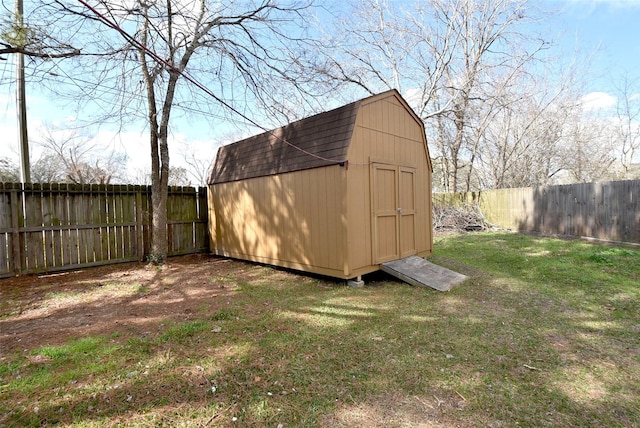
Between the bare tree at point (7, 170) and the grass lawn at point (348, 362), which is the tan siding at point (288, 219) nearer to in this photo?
the grass lawn at point (348, 362)

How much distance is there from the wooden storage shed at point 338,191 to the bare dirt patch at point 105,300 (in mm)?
1326

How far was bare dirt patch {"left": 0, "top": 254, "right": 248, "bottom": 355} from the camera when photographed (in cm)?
340

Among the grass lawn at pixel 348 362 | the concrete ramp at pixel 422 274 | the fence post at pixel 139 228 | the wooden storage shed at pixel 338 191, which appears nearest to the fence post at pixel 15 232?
the grass lawn at pixel 348 362

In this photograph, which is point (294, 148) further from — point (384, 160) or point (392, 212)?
point (392, 212)

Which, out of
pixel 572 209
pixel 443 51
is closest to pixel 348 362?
pixel 572 209

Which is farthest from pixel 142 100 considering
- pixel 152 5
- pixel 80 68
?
pixel 152 5

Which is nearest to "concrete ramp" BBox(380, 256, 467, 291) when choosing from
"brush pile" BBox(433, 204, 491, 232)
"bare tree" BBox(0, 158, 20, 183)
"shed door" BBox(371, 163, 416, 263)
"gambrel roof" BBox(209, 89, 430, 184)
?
"shed door" BBox(371, 163, 416, 263)

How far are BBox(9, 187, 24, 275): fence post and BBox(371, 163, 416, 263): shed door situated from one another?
21.8 feet

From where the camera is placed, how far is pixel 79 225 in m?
6.64

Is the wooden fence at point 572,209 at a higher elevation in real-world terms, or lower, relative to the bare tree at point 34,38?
lower

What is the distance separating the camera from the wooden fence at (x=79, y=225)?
585 centimetres

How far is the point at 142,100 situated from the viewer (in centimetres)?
677

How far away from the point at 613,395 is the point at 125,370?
146 inches

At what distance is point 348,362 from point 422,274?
2.99m
